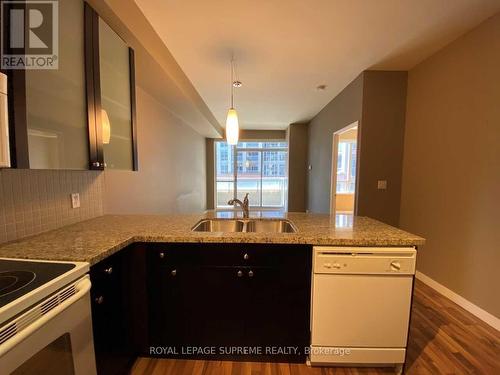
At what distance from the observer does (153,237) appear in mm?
1388

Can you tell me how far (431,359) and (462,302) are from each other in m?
0.98

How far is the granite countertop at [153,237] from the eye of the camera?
44.3 inches

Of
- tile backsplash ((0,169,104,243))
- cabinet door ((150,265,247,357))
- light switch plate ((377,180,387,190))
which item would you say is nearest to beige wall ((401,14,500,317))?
light switch plate ((377,180,387,190))

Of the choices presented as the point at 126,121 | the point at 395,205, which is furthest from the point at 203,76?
the point at 395,205

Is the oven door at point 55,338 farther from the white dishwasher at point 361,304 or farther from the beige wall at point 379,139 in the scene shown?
the beige wall at point 379,139

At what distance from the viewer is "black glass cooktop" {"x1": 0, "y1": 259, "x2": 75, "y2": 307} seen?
29.8 inches

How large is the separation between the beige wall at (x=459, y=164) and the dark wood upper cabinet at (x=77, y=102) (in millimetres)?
3016

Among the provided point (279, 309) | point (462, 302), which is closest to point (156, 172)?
point (279, 309)

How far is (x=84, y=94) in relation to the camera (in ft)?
4.34

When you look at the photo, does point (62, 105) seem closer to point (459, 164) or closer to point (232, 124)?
point (232, 124)

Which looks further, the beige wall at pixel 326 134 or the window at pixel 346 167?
the window at pixel 346 167

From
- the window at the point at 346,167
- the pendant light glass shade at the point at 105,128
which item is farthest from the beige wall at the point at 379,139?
the window at the point at 346,167

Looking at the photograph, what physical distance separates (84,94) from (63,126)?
267 millimetres

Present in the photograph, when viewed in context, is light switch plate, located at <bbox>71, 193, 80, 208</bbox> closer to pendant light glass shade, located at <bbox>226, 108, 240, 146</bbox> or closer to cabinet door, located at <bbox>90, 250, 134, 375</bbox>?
cabinet door, located at <bbox>90, 250, 134, 375</bbox>
